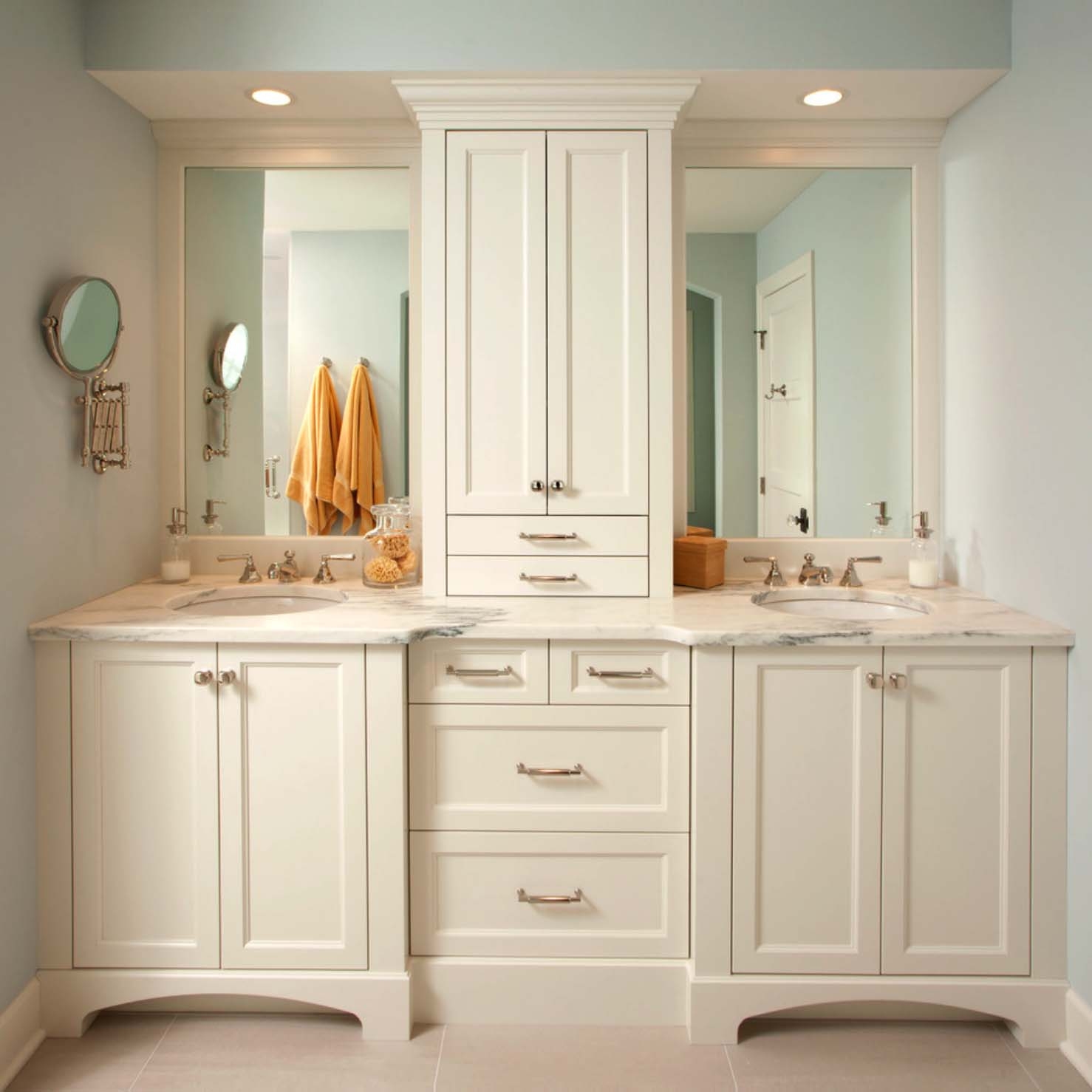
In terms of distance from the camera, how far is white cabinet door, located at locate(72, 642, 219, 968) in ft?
7.40

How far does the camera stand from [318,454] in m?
2.90

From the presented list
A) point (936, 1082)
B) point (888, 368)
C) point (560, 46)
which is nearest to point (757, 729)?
point (936, 1082)

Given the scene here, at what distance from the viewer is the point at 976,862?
2.23m

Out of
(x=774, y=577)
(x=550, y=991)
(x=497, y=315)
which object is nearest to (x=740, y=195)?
(x=497, y=315)

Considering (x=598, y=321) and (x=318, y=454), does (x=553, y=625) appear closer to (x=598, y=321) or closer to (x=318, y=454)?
(x=598, y=321)

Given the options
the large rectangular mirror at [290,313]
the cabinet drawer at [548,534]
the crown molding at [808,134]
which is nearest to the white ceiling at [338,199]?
the large rectangular mirror at [290,313]

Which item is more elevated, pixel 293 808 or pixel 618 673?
pixel 618 673

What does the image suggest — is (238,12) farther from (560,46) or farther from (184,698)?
(184,698)

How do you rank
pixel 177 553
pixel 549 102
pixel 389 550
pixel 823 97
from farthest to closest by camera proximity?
pixel 177 553 → pixel 389 550 → pixel 823 97 → pixel 549 102

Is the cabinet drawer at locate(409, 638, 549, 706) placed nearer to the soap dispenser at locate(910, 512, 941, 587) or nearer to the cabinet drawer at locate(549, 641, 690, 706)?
the cabinet drawer at locate(549, 641, 690, 706)

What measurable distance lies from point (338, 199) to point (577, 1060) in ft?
7.19

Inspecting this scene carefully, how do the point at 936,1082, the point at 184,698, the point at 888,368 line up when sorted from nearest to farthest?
the point at 936,1082 → the point at 184,698 → the point at 888,368

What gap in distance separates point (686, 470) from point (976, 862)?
1.21 m

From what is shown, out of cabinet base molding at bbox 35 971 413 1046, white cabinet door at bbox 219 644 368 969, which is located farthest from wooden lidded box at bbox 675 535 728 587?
cabinet base molding at bbox 35 971 413 1046
